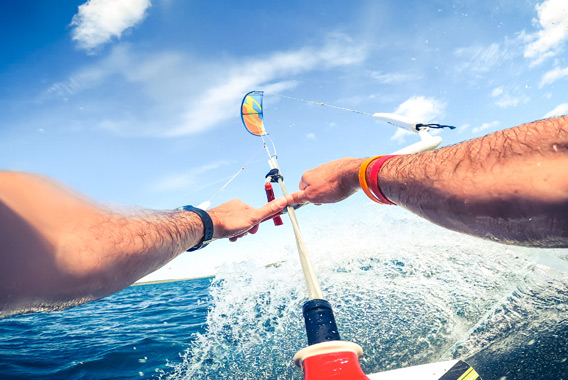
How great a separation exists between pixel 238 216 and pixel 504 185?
2786 mm

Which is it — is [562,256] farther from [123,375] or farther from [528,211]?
[123,375]

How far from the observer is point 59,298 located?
119cm

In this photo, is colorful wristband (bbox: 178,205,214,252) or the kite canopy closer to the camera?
colorful wristband (bbox: 178,205,214,252)

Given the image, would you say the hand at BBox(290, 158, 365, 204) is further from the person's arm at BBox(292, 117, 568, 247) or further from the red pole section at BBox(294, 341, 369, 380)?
the red pole section at BBox(294, 341, 369, 380)

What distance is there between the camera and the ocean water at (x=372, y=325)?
11.1ft

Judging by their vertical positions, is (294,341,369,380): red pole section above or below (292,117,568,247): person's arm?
below

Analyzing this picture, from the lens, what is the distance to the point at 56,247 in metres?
1.09

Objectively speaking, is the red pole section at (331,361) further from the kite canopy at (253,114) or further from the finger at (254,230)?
the kite canopy at (253,114)

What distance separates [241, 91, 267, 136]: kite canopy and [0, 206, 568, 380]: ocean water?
4.20 meters

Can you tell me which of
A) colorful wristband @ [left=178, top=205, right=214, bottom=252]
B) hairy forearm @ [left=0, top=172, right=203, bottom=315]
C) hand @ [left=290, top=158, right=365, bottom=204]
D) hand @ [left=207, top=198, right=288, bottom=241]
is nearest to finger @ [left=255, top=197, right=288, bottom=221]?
hand @ [left=207, top=198, right=288, bottom=241]


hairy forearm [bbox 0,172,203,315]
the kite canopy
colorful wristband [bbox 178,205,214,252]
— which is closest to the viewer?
hairy forearm [bbox 0,172,203,315]

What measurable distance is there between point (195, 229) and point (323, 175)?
5.11 feet

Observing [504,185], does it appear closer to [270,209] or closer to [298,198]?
[298,198]

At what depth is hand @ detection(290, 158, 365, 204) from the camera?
2.82 metres
